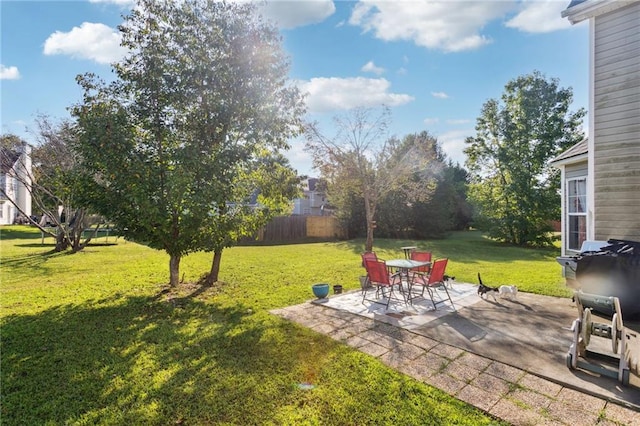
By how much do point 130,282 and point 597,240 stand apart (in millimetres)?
10400

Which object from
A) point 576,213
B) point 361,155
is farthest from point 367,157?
point 576,213

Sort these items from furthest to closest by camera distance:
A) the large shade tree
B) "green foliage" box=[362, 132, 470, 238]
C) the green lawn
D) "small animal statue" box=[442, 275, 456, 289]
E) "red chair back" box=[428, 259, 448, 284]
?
1. "green foliage" box=[362, 132, 470, 238]
2. "small animal statue" box=[442, 275, 456, 289]
3. the large shade tree
4. "red chair back" box=[428, 259, 448, 284]
5. the green lawn

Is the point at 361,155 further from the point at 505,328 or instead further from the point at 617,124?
the point at 505,328

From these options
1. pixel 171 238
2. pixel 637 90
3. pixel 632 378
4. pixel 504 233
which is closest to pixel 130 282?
pixel 171 238

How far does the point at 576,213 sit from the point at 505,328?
563 centimetres

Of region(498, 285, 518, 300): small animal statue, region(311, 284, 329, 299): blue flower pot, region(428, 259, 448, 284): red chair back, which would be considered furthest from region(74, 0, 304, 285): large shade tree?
region(498, 285, 518, 300): small animal statue

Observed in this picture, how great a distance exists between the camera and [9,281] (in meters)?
8.25

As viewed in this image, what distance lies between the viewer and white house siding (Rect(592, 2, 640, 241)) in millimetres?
5438

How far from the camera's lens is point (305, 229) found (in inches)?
908

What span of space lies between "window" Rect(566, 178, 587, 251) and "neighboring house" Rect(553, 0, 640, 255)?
104 inches

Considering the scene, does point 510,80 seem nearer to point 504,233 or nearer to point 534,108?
point 534,108

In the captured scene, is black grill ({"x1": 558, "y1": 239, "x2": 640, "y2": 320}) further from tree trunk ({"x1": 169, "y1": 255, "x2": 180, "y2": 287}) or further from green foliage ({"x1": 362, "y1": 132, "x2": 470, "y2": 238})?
green foliage ({"x1": 362, "y1": 132, "x2": 470, "y2": 238})

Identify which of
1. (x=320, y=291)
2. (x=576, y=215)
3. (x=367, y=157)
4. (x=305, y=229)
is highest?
(x=367, y=157)

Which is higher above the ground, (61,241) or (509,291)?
(61,241)
